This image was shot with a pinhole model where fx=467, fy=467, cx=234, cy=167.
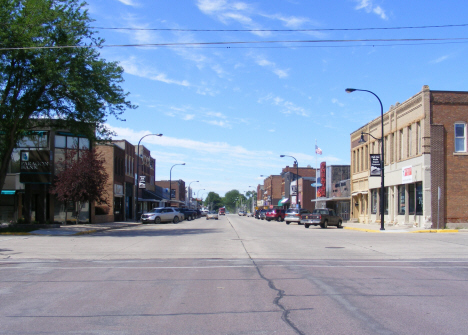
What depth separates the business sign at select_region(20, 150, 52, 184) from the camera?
36562 millimetres

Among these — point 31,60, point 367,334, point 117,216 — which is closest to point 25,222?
point 31,60

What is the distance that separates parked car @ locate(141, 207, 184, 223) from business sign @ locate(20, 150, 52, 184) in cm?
1308

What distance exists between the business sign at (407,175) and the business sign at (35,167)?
92.3 ft

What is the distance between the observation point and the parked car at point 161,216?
158 feet

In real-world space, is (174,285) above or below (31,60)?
below

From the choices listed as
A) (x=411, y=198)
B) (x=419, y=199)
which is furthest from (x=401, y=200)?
(x=419, y=199)

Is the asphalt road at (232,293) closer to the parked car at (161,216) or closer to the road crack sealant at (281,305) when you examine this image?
the road crack sealant at (281,305)

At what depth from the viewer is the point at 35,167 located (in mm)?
36750

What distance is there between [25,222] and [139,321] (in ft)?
96.7

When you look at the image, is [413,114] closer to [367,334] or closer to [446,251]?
[446,251]

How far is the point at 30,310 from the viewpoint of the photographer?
7.73 meters

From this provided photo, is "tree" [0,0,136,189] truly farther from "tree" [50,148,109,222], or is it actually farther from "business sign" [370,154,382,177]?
"business sign" [370,154,382,177]

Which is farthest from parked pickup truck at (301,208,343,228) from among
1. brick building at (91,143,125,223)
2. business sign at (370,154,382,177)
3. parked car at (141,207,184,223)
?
brick building at (91,143,125,223)

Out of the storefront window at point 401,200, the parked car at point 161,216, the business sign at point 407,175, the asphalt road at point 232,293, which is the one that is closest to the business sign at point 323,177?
the parked car at point 161,216
